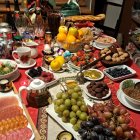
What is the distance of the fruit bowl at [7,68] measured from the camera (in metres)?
1.31

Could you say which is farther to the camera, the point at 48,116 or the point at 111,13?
the point at 111,13

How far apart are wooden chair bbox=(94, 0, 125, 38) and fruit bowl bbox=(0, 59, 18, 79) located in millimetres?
2309

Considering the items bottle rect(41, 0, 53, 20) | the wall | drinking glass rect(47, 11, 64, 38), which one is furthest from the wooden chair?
drinking glass rect(47, 11, 64, 38)

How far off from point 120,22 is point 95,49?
192cm

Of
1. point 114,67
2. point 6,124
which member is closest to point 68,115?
point 6,124

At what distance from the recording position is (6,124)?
39.8 inches

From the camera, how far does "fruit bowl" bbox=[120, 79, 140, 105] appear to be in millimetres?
1137

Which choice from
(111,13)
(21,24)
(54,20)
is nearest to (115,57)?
(54,20)

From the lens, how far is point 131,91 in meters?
1.19

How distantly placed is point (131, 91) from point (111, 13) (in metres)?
2.65

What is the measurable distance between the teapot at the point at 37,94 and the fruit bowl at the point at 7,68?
208 millimetres

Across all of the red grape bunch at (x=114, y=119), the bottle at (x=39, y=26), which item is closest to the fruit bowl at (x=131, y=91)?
the red grape bunch at (x=114, y=119)

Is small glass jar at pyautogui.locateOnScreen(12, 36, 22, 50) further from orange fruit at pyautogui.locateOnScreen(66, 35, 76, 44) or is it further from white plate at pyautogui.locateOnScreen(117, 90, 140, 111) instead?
white plate at pyautogui.locateOnScreen(117, 90, 140, 111)

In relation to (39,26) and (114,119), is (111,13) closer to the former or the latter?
(39,26)
